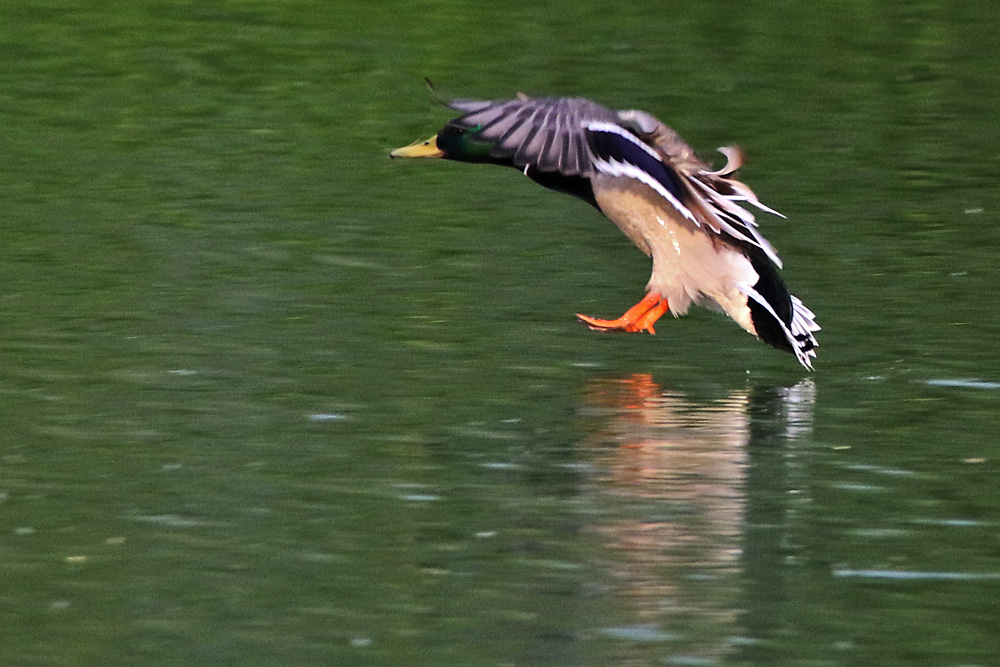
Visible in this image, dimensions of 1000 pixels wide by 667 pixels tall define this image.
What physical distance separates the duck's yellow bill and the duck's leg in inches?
48.4

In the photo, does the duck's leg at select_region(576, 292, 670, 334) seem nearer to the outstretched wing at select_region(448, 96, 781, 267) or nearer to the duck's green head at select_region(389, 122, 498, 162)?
the outstretched wing at select_region(448, 96, 781, 267)

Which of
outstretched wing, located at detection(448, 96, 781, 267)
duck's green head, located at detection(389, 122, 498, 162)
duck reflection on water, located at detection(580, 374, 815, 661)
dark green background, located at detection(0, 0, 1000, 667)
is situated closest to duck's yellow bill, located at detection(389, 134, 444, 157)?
duck's green head, located at detection(389, 122, 498, 162)

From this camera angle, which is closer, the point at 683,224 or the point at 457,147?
the point at 683,224

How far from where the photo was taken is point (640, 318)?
426 inches

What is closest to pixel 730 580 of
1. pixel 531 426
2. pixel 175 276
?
pixel 531 426

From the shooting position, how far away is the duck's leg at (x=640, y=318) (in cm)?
1077

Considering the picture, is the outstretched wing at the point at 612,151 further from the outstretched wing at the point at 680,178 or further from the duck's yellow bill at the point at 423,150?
the duck's yellow bill at the point at 423,150

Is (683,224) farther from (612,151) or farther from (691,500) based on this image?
(691,500)

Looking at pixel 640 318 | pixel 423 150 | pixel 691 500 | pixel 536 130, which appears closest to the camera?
pixel 691 500

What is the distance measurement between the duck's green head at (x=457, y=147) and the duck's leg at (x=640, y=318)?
0.96m

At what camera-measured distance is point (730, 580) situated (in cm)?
736

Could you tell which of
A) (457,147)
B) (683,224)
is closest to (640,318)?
(683,224)

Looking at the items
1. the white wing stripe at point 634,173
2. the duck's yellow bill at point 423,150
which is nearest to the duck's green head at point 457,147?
the duck's yellow bill at point 423,150

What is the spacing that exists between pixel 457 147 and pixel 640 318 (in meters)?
1.30
